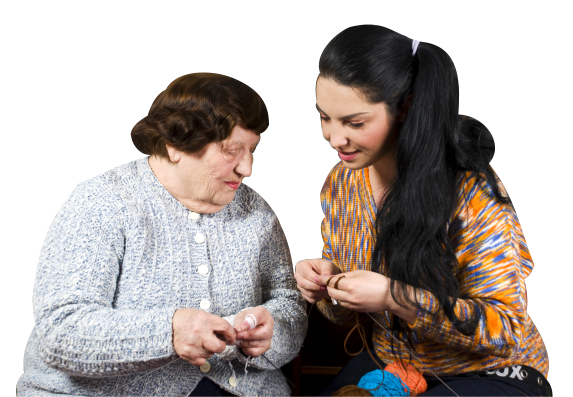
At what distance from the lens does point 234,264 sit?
2104 millimetres

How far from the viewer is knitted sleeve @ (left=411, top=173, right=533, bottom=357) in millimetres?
1867

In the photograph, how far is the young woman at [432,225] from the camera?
184 centimetres

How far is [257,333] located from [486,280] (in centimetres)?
72

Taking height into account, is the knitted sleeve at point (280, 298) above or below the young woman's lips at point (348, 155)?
below

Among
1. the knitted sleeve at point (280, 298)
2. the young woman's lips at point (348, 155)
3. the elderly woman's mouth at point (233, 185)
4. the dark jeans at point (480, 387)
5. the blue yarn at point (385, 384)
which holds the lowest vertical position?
the blue yarn at point (385, 384)

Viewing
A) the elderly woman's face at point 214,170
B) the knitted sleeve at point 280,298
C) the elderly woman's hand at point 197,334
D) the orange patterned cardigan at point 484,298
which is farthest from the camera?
the knitted sleeve at point 280,298

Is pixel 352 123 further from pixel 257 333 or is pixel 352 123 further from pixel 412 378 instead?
pixel 412 378

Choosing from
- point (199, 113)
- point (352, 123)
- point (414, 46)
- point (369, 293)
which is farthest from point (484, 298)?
point (199, 113)

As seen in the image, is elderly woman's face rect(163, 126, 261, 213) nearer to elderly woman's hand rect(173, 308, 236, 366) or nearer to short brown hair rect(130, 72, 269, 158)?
short brown hair rect(130, 72, 269, 158)

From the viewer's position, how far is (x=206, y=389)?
2035 mm

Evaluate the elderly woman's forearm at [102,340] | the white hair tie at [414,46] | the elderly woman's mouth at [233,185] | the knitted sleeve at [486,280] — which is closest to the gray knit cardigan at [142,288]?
the elderly woman's forearm at [102,340]

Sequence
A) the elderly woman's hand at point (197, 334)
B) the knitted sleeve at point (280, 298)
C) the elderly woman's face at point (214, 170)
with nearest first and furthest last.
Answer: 1. the elderly woman's hand at point (197, 334)
2. the elderly woman's face at point (214, 170)
3. the knitted sleeve at point (280, 298)

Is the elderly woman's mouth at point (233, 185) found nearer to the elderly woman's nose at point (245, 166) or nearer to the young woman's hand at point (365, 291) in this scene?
the elderly woman's nose at point (245, 166)

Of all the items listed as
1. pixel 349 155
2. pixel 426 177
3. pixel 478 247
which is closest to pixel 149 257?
pixel 349 155
